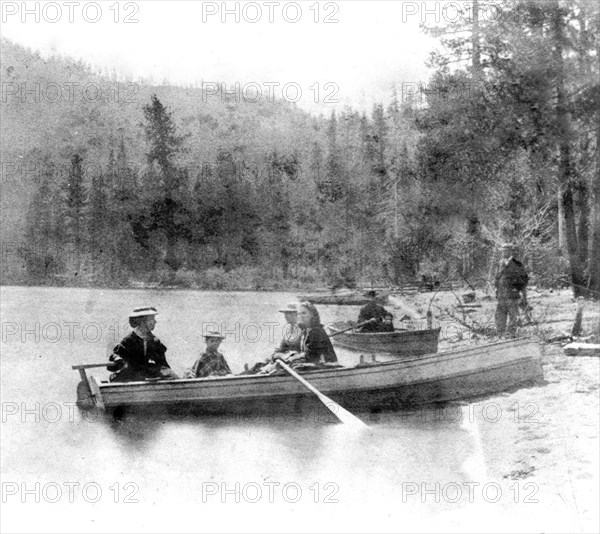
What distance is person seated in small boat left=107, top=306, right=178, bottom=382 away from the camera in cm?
489

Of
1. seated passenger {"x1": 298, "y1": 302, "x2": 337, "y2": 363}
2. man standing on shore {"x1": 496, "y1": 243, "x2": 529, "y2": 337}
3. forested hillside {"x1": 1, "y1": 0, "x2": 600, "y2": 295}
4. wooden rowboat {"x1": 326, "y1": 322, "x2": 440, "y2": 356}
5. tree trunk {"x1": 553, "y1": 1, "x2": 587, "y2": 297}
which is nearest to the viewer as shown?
tree trunk {"x1": 553, "y1": 1, "x2": 587, "y2": 297}

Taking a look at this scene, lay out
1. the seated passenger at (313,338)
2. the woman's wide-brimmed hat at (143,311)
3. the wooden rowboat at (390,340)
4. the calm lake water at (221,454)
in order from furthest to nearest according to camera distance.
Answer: the wooden rowboat at (390,340), the seated passenger at (313,338), the woman's wide-brimmed hat at (143,311), the calm lake water at (221,454)

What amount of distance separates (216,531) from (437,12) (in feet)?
11.9

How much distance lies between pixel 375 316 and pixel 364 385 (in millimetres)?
591

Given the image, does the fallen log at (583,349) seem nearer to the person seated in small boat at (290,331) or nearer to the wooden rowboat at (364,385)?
the wooden rowboat at (364,385)

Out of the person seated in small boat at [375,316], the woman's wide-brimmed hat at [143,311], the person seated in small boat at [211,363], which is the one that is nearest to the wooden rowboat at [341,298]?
the person seated in small boat at [375,316]

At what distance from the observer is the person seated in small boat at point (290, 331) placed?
4.66m

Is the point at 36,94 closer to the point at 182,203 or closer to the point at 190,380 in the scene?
the point at 182,203

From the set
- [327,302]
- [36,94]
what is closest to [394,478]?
[327,302]

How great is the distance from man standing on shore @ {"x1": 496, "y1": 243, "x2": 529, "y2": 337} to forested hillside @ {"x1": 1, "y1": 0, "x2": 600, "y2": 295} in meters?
0.09

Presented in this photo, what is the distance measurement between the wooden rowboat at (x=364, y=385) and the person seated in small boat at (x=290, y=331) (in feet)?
0.80

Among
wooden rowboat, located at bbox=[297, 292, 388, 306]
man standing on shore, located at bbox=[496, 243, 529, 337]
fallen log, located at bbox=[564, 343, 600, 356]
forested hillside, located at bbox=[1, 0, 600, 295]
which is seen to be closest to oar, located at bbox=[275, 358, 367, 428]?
wooden rowboat, located at bbox=[297, 292, 388, 306]

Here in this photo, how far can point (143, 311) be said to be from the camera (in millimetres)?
4656

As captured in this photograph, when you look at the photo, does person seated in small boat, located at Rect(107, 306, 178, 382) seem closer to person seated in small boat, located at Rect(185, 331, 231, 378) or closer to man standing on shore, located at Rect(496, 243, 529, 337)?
person seated in small boat, located at Rect(185, 331, 231, 378)
